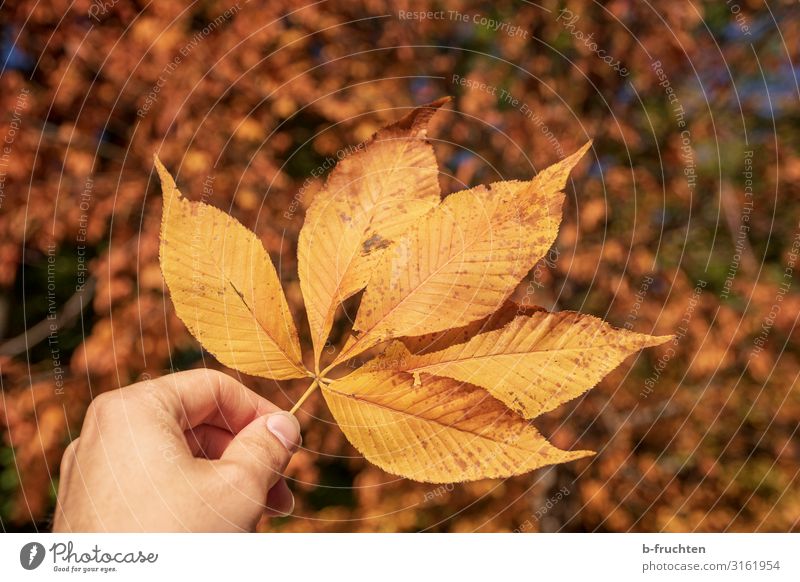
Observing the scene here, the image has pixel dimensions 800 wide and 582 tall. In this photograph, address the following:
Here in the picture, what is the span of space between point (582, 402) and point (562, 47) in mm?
841

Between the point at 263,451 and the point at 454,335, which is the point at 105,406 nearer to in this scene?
the point at 263,451

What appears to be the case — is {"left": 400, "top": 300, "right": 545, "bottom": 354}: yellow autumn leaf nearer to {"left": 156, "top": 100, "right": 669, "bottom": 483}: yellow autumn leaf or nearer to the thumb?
{"left": 156, "top": 100, "right": 669, "bottom": 483}: yellow autumn leaf

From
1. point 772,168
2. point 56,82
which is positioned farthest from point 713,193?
point 56,82

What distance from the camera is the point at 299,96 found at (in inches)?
54.3

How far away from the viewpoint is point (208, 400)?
2.61 ft

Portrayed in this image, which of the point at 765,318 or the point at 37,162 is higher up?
the point at 37,162

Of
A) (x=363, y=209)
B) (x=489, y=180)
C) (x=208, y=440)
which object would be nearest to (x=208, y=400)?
(x=208, y=440)

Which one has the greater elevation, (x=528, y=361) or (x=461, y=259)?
(x=461, y=259)

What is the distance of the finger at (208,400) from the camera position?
0.76 m

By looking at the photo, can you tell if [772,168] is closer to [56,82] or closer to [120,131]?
[120,131]

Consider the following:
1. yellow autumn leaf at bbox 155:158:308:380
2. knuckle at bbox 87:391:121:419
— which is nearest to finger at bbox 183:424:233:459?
knuckle at bbox 87:391:121:419

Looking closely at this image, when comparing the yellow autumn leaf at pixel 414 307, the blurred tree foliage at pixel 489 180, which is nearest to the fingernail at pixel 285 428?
the yellow autumn leaf at pixel 414 307

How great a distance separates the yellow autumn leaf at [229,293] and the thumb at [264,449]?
0.11 m

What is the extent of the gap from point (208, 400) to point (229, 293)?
0.21 meters
